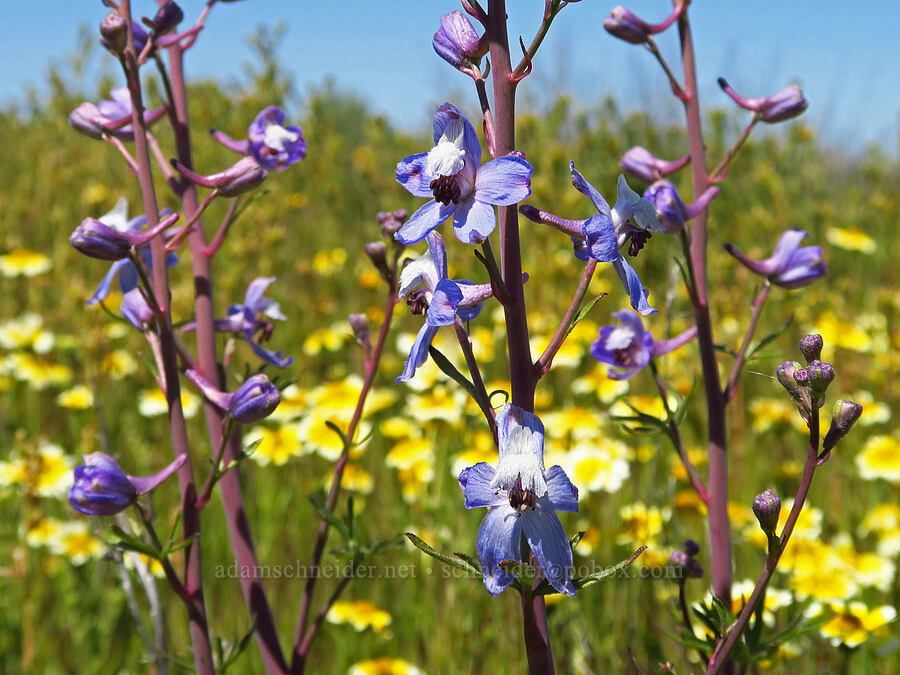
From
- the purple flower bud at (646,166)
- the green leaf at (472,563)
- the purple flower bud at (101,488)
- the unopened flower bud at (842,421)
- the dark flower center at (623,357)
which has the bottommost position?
the green leaf at (472,563)

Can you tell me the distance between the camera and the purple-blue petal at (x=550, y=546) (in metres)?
1.04

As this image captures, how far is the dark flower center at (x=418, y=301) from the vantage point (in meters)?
1.20

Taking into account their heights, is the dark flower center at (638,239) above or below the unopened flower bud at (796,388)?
above

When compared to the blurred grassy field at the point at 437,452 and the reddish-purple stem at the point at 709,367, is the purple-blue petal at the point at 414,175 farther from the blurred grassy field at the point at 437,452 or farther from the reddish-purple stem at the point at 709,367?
the reddish-purple stem at the point at 709,367

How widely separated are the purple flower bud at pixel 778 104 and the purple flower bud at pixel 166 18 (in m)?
1.23

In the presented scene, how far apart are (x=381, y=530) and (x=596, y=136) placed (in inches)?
182

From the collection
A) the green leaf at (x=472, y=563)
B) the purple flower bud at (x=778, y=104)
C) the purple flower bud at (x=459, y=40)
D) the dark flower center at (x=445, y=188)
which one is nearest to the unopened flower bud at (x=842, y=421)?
the green leaf at (x=472, y=563)

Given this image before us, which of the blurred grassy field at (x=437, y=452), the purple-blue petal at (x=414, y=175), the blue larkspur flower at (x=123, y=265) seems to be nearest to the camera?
the purple-blue petal at (x=414, y=175)

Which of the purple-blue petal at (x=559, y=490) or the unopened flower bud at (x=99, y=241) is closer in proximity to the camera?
the purple-blue petal at (x=559, y=490)

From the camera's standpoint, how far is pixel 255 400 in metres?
1.45

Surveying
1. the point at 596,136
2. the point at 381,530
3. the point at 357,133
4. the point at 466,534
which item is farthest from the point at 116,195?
the point at 357,133

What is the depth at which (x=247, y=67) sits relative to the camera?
7.74 meters

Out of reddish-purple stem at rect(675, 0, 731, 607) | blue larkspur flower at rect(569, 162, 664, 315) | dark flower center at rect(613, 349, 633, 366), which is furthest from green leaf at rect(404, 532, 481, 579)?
dark flower center at rect(613, 349, 633, 366)

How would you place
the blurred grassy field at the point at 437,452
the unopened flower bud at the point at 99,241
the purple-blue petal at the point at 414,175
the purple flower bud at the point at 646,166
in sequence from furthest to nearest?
the blurred grassy field at the point at 437,452 < the purple flower bud at the point at 646,166 < the unopened flower bud at the point at 99,241 < the purple-blue petal at the point at 414,175
